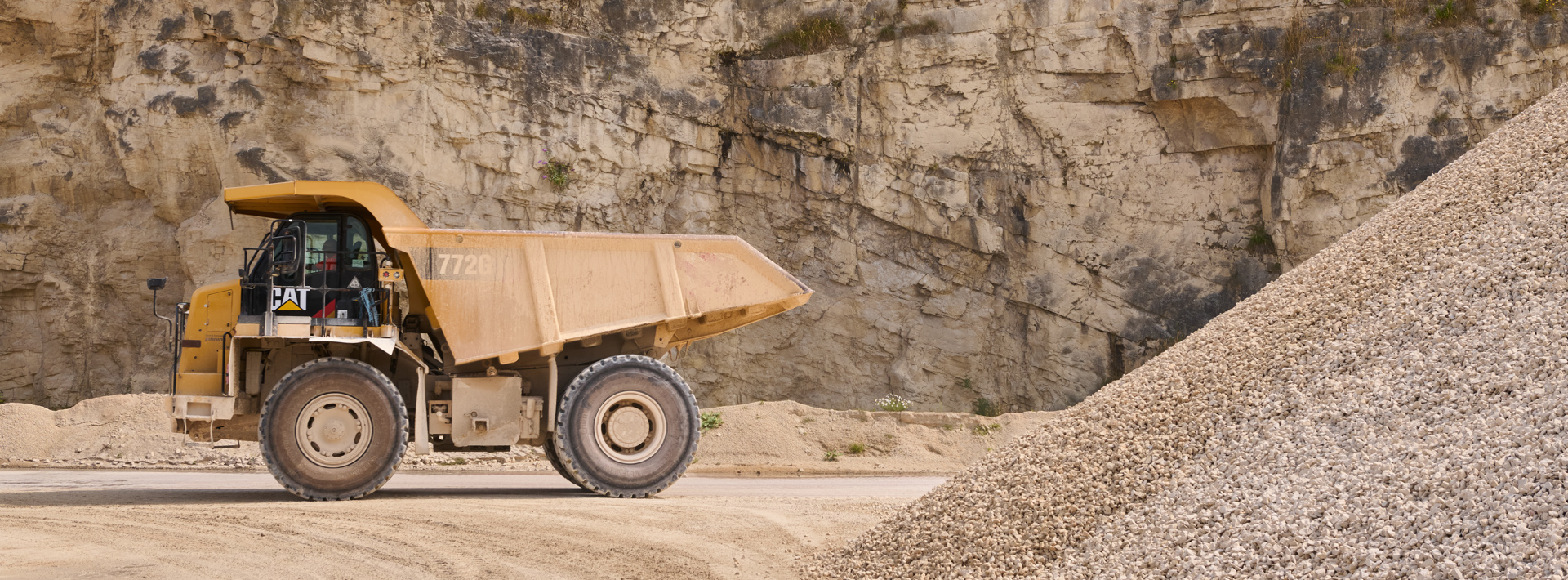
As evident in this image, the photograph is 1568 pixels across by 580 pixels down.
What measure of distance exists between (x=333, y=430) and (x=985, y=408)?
38.6 ft

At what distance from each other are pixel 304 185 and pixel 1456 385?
8.11 meters

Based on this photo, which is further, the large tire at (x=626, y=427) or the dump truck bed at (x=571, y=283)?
the large tire at (x=626, y=427)

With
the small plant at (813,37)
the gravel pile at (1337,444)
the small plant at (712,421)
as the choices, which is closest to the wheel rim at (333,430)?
the gravel pile at (1337,444)

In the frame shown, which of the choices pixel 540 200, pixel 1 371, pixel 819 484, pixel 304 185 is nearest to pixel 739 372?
pixel 540 200

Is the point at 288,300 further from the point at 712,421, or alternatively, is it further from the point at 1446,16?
the point at 1446,16

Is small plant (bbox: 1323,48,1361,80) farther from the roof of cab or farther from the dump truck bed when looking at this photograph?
the roof of cab

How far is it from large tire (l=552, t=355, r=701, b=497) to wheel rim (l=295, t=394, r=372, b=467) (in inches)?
61.6

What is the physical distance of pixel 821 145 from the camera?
18.6m

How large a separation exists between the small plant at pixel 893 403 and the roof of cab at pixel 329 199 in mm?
9182

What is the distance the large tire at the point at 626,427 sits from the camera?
8906mm

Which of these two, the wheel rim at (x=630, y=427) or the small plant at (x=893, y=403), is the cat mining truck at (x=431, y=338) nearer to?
the wheel rim at (x=630, y=427)

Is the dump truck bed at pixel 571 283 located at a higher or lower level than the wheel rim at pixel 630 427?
higher

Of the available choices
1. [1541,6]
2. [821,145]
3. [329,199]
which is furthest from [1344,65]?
[329,199]

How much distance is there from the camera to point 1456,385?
15.3ft
